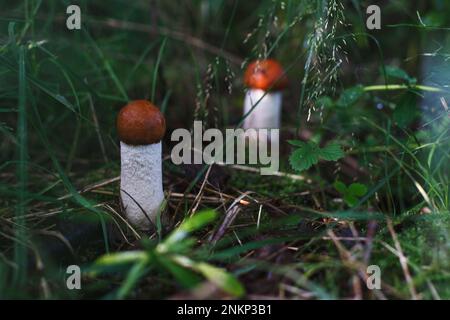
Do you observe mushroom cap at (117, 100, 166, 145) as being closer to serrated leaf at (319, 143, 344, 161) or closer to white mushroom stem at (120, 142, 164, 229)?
white mushroom stem at (120, 142, 164, 229)

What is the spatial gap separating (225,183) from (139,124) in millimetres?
728

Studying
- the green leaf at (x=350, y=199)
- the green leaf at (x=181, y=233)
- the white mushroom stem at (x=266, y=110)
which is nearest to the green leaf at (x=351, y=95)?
the green leaf at (x=350, y=199)

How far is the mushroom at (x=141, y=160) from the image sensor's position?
2.02m

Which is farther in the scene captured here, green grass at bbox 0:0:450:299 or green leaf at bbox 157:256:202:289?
green grass at bbox 0:0:450:299

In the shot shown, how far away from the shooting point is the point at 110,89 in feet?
9.98

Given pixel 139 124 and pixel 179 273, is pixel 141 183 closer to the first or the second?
pixel 139 124

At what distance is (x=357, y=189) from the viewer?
2287mm

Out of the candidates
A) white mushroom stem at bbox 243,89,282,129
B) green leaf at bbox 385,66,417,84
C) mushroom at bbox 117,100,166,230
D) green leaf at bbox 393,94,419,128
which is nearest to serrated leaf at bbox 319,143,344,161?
green leaf at bbox 393,94,419,128

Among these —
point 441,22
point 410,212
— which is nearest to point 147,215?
point 410,212

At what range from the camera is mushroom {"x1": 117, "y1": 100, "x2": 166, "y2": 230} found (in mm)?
2020

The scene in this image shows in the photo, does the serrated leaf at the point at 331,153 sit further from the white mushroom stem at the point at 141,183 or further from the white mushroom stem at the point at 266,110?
the white mushroom stem at the point at 266,110

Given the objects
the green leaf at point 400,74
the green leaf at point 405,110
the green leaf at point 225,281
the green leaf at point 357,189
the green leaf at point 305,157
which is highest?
the green leaf at point 400,74

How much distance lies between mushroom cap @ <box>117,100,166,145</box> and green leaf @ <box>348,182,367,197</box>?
0.95 metres
